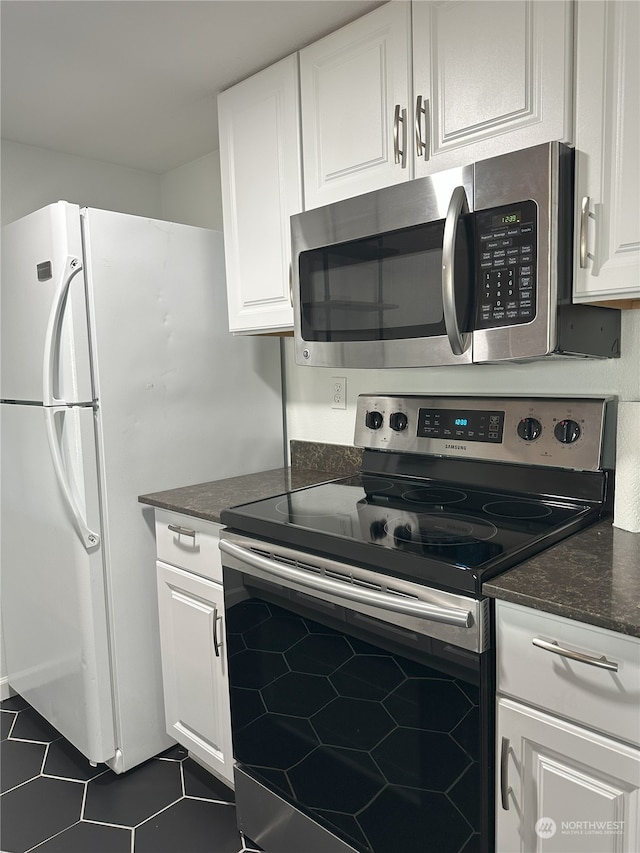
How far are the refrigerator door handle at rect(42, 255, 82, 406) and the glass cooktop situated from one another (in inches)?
26.7

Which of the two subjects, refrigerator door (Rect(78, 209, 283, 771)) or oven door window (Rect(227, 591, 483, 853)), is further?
refrigerator door (Rect(78, 209, 283, 771))

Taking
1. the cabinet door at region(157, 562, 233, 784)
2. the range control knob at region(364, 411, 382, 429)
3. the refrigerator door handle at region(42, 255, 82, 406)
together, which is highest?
the refrigerator door handle at region(42, 255, 82, 406)

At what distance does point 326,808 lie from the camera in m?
1.50

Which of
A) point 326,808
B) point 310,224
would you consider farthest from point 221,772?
point 310,224

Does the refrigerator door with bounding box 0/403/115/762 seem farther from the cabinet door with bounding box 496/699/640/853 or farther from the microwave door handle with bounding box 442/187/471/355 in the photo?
the cabinet door with bounding box 496/699/640/853

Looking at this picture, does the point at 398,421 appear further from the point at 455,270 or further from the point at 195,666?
the point at 195,666

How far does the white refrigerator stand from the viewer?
1.87m

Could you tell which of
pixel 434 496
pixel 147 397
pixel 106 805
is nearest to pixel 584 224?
pixel 434 496

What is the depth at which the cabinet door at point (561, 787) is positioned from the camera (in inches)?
39.8

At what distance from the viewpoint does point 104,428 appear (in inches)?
75.2

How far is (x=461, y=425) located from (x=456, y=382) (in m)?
0.17

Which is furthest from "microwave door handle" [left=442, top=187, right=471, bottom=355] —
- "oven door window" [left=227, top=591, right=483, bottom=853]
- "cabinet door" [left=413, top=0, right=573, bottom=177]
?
"oven door window" [left=227, top=591, right=483, bottom=853]

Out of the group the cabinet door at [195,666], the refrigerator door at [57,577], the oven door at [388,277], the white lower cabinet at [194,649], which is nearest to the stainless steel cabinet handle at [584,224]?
the oven door at [388,277]

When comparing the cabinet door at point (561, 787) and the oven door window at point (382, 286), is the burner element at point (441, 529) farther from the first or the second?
the oven door window at point (382, 286)
